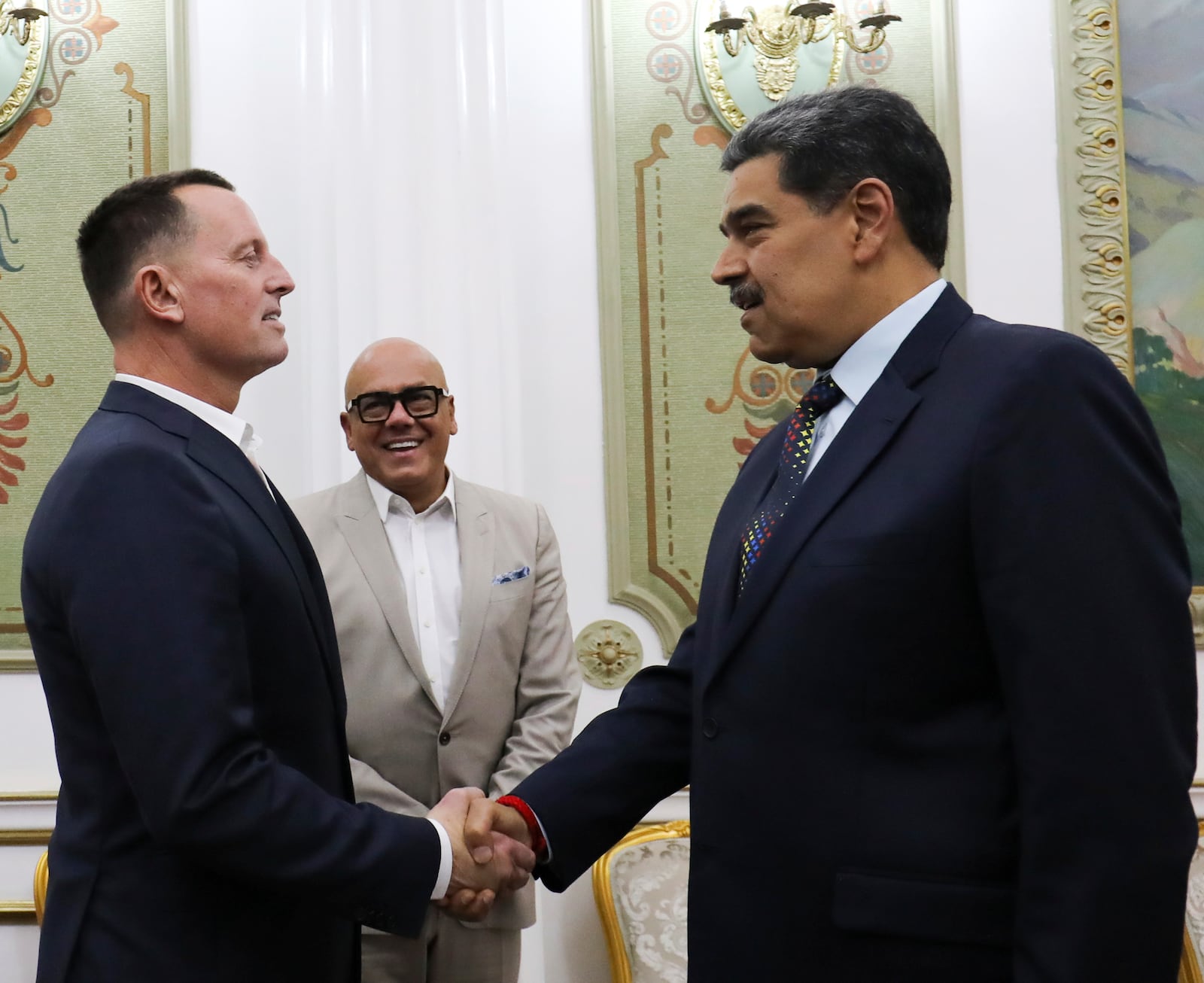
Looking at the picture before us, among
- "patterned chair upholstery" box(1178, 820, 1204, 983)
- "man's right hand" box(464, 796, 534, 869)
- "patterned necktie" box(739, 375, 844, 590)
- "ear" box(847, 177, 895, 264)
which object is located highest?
"ear" box(847, 177, 895, 264)

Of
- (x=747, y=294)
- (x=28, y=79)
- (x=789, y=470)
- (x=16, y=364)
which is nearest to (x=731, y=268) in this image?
(x=747, y=294)

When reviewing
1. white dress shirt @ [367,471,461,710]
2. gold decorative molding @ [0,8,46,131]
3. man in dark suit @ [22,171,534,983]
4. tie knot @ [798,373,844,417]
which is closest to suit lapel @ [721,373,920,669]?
tie knot @ [798,373,844,417]

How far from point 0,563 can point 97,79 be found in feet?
5.21

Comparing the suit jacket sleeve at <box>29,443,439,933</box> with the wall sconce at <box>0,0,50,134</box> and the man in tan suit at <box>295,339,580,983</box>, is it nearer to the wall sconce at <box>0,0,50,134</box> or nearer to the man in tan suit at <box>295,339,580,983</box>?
the man in tan suit at <box>295,339,580,983</box>

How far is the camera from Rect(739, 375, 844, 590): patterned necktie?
171cm

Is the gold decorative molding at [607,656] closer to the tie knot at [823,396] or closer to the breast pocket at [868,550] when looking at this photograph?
the tie knot at [823,396]

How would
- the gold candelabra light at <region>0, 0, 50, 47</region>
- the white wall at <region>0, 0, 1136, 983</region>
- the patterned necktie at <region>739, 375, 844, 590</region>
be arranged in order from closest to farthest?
the patterned necktie at <region>739, 375, 844, 590</region>, the gold candelabra light at <region>0, 0, 50, 47</region>, the white wall at <region>0, 0, 1136, 983</region>

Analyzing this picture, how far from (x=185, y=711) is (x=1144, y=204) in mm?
3673

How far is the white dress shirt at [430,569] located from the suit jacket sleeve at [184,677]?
1247 mm

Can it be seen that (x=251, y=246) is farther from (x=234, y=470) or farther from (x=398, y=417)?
(x=398, y=417)

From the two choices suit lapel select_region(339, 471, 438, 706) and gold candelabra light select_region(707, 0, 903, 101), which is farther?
gold candelabra light select_region(707, 0, 903, 101)

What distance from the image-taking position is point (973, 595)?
1483mm

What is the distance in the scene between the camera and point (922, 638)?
4.88ft

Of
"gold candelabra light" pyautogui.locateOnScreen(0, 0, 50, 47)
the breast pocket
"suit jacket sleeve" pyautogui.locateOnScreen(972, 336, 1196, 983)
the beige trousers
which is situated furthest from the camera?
"gold candelabra light" pyautogui.locateOnScreen(0, 0, 50, 47)
